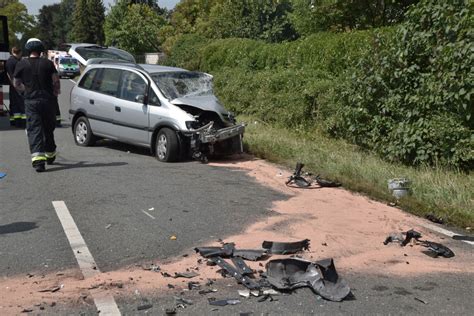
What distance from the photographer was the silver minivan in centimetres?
1041

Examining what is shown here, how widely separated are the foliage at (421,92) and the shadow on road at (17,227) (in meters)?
6.21

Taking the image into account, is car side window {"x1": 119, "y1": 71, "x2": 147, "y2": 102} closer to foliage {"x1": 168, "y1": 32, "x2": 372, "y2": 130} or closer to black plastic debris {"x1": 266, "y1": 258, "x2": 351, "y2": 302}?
foliage {"x1": 168, "y1": 32, "x2": 372, "y2": 130}

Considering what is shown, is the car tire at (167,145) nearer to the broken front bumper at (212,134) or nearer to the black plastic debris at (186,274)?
the broken front bumper at (212,134)

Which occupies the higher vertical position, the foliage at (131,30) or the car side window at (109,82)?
the foliage at (131,30)

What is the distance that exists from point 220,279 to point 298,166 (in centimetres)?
444

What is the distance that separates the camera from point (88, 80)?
12.1 m

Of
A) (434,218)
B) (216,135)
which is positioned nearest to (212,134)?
(216,135)

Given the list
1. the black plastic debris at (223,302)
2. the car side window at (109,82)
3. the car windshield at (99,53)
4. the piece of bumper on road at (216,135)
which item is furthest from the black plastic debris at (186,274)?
the car windshield at (99,53)

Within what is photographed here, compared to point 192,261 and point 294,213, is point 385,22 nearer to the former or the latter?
point 294,213

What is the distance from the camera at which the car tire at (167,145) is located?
1035cm

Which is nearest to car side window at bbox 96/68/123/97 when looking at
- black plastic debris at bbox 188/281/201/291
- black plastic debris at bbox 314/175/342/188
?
black plastic debris at bbox 314/175/342/188

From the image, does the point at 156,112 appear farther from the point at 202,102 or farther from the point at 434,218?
the point at 434,218

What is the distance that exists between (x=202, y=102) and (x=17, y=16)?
318 feet

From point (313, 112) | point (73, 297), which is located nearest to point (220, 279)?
point (73, 297)
